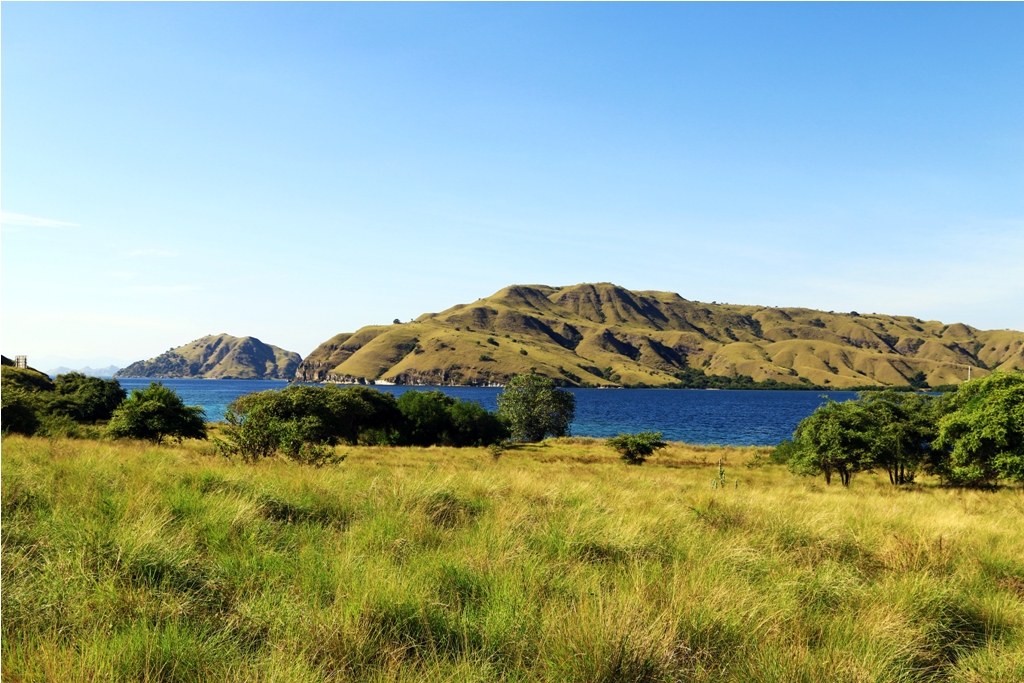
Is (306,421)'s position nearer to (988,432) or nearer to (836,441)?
(836,441)

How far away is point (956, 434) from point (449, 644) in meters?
36.3

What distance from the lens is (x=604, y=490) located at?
11.1 m

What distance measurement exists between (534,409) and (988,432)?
63580 millimetres

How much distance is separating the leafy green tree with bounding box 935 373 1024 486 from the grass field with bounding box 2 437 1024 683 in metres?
25.3

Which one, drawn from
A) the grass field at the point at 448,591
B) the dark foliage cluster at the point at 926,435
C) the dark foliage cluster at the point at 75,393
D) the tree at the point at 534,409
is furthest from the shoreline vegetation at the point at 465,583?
the tree at the point at 534,409

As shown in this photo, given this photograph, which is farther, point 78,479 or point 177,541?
point 78,479

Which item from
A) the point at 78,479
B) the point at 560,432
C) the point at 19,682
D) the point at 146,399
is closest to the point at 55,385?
the point at 146,399

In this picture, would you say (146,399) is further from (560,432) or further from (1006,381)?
(560,432)

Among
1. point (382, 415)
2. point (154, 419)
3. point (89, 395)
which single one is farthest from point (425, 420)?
point (89, 395)

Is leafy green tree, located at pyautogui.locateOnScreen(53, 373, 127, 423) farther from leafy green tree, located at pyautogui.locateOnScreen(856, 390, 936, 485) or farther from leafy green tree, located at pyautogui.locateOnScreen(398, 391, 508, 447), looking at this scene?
leafy green tree, located at pyautogui.locateOnScreen(856, 390, 936, 485)

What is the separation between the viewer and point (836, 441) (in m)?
31.6

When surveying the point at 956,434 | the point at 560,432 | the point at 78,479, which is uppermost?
the point at 78,479

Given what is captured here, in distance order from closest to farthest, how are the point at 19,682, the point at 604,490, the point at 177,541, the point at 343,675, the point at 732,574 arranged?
the point at 19,682
the point at 343,675
the point at 177,541
the point at 732,574
the point at 604,490

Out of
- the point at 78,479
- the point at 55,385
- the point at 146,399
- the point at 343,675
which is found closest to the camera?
the point at 343,675
